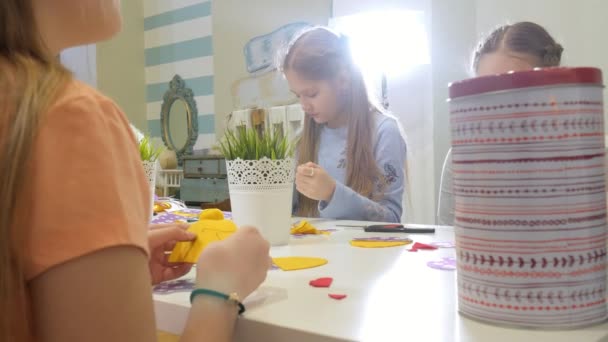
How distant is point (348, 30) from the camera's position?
2508mm

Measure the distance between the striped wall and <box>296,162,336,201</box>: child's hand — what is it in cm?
199

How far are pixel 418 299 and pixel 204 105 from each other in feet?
9.23

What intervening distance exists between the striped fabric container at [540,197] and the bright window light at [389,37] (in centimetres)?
200

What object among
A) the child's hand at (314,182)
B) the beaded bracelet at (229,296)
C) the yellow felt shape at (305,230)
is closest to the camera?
the beaded bracelet at (229,296)

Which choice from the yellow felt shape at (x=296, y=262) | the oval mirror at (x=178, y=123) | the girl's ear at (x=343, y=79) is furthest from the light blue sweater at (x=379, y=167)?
the oval mirror at (x=178, y=123)

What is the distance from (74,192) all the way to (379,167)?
49.7 inches

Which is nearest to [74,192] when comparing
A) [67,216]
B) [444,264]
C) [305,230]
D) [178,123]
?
[67,216]

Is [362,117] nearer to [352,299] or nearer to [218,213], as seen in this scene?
[218,213]

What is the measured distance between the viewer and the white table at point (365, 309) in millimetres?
413

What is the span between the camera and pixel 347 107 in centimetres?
174

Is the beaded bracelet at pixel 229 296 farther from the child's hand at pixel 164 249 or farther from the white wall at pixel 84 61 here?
the white wall at pixel 84 61

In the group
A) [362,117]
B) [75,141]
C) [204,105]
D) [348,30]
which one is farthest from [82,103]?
[204,105]

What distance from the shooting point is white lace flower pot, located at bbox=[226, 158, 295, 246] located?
0.87 metres

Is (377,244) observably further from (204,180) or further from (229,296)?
(204,180)
